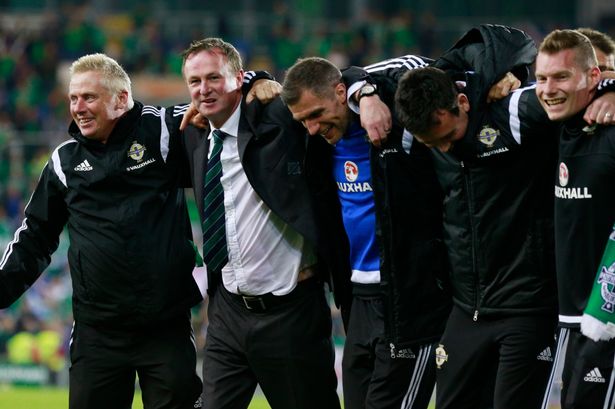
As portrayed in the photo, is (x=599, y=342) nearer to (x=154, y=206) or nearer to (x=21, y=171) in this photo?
(x=154, y=206)

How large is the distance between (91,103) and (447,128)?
7.65ft

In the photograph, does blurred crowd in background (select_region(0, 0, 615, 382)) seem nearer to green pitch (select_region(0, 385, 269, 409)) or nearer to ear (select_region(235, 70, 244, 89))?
green pitch (select_region(0, 385, 269, 409))

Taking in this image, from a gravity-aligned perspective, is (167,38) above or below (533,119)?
below

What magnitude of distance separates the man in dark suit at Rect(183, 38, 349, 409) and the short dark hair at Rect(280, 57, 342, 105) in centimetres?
41

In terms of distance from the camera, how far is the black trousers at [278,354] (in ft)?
22.4

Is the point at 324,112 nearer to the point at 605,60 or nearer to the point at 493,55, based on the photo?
the point at 493,55

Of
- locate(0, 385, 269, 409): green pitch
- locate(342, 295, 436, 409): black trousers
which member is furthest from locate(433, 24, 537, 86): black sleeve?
locate(0, 385, 269, 409): green pitch

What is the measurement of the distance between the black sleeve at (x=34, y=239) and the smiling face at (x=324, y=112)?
1.78 metres

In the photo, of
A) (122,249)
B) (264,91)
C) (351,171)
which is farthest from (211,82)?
(122,249)

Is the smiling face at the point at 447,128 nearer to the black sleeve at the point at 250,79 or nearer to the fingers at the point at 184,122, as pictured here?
the black sleeve at the point at 250,79

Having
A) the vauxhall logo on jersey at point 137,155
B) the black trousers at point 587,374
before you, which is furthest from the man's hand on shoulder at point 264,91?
the black trousers at point 587,374

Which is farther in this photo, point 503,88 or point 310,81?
point 310,81

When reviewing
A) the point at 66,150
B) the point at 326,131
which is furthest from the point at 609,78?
the point at 66,150

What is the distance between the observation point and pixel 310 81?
647 cm
